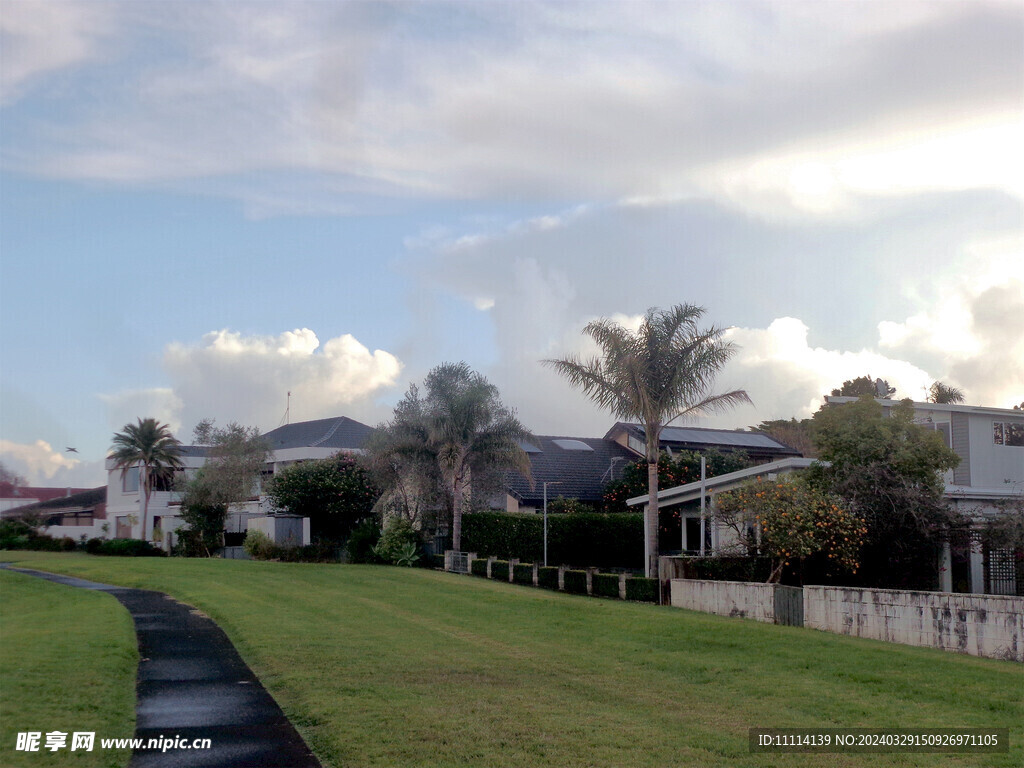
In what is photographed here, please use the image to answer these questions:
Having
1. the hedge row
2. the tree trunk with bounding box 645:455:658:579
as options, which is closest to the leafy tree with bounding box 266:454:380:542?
the hedge row

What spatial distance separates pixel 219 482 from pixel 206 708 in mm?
41608

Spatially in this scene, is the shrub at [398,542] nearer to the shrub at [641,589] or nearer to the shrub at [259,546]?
the shrub at [259,546]

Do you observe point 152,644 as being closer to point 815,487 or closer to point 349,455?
point 815,487

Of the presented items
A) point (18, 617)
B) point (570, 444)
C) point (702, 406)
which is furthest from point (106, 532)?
point (702, 406)

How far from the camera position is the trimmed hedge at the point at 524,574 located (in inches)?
1276

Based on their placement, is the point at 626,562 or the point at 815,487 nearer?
the point at 815,487

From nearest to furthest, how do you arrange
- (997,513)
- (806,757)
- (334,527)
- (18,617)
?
(806,757) < (18,617) < (997,513) < (334,527)

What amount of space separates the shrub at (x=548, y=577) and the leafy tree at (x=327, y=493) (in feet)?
54.8

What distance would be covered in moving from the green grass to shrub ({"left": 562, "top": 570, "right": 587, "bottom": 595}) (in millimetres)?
13244

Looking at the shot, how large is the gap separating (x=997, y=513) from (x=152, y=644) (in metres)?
20.1

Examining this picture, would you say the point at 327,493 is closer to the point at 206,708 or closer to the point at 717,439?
the point at 717,439

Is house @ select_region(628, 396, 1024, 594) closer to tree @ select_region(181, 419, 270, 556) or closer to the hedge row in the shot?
the hedge row

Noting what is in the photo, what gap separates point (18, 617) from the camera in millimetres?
22891

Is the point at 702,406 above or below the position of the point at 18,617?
above
